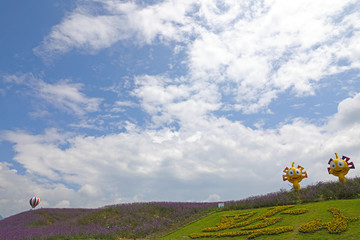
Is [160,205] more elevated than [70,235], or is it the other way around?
[160,205]

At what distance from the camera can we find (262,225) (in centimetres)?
1574

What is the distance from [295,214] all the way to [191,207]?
14439 millimetres

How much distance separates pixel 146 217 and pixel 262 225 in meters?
14.2

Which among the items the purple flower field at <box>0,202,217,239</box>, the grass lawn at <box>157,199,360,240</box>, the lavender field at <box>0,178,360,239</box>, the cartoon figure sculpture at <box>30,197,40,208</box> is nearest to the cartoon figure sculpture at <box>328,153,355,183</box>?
the lavender field at <box>0,178,360,239</box>

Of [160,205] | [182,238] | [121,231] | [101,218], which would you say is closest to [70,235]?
[121,231]

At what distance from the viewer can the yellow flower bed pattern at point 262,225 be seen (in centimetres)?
1302

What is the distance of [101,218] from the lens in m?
27.1

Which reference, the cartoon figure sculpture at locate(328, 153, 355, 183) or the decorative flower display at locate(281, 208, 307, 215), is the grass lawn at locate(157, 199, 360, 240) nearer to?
the decorative flower display at locate(281, 208, 307, 215)

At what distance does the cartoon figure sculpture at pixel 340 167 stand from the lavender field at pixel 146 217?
61 cm

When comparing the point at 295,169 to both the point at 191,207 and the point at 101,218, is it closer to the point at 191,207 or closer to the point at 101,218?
the point at 191,207

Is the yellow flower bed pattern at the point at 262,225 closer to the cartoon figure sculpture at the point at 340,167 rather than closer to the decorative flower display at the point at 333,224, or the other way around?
the decorative flower display at the point at 333,224

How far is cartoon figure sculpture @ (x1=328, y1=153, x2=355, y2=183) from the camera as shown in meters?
19.6

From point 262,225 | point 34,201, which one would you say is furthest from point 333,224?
point 34,201

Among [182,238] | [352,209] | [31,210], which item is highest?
[31,210]
